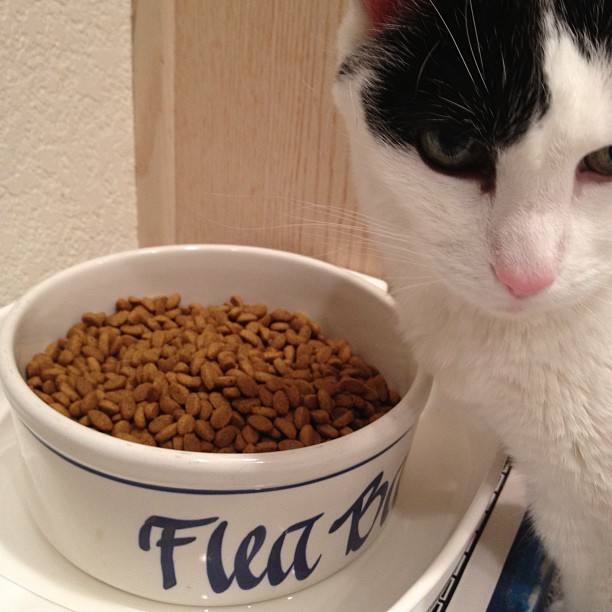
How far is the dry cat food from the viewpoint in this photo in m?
0.59

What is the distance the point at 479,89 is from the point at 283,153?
0.48 metres

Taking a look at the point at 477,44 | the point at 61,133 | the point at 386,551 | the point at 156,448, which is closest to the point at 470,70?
the point at 477,44

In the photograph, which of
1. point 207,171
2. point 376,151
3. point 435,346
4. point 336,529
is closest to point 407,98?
point 376,151

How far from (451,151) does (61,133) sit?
1.92 ft

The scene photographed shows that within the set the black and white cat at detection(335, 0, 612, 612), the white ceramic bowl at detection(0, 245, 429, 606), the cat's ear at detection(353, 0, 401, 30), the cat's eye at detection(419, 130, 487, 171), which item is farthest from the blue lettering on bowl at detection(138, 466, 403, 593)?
the cat's ear at detection(353, 0, 401, 30)

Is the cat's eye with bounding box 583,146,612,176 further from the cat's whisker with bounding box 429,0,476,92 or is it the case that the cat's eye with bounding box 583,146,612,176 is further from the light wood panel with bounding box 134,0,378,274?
the light wood panel with bounding box 134,0,378,274

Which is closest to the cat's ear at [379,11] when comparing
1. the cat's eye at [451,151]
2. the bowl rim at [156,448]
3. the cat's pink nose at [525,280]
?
the cat's eye at [451,151]

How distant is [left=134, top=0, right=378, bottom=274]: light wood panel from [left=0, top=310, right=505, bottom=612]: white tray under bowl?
0.29 m

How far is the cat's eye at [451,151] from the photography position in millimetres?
421

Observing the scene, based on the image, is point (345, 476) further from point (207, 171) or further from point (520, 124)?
point (207, 171)

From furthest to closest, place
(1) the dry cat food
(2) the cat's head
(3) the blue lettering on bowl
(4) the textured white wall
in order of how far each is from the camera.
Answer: (4) the textured white wall < (1) the dry cat food < (3) the blue lettering on bowl < (2) the cat's head

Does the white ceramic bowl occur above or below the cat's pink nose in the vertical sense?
below

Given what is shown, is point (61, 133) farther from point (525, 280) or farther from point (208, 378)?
point (525, 280)

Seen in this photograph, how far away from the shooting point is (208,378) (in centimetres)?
65
